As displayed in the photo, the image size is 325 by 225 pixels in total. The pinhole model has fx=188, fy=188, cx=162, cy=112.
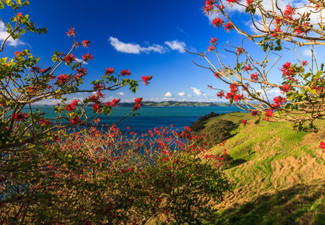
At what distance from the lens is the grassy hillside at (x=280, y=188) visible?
5.64 metres

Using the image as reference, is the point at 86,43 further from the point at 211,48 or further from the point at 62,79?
the point at 211,48

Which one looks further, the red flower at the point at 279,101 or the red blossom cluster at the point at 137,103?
the red blossom cluster at the point at 137,103

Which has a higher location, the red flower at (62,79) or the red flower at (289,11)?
the red flower at (289,11)

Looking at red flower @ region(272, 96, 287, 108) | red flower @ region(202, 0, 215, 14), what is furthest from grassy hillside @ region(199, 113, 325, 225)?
red flower @ region(202, 0, 215, 14)

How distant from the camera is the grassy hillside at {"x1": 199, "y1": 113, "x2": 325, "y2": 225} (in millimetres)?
5641

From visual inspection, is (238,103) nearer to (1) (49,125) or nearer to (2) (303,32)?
(2) (303,32)

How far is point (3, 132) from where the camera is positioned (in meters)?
3.31

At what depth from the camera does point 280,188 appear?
8.70m

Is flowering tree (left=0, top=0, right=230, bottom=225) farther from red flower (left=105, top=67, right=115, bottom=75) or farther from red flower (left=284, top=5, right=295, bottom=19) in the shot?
red flower (left=284, top=5, right=295, bottom=19)

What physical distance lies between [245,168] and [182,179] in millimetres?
6991

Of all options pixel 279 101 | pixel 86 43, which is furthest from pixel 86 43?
pixel 279 101

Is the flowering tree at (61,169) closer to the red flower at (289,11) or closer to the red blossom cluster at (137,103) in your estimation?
the red blossom cluster at (137,103)

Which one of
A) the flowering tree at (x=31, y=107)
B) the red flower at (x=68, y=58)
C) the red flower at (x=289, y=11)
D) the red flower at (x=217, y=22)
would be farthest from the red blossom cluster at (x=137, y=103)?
the red flower at (x=289, y=11)

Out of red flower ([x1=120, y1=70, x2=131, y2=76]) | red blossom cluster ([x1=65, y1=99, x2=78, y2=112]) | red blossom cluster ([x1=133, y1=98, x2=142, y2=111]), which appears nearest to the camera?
red blossom cluster ([x1=65, y1=99, x2=78, y2=112])
